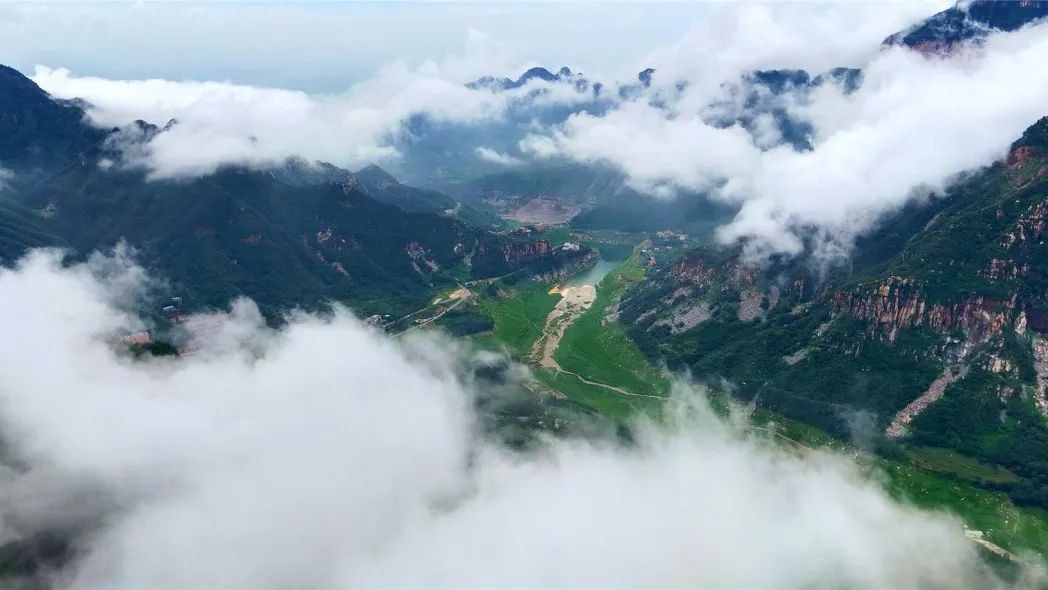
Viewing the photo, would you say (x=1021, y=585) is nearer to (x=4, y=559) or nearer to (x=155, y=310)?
(x=4, y=559)

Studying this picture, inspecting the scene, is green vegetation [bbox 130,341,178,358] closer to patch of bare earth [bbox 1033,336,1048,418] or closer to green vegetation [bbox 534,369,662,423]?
green vegetation [bbox 534,369,662,423]

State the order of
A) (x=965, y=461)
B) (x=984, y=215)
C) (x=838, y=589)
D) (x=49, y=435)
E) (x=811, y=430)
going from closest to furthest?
(x=49, y=435) < (x=838, y=589) < (x=965, y=461) < (x=811, y=430) < (x=984, y=215)

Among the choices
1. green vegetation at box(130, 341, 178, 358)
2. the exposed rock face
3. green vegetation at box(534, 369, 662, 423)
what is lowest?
green vegetation at box(534, 369, 662, 423)

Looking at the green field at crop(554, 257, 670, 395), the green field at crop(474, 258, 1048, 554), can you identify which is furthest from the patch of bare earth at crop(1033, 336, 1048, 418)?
the green field at crop(554, 257, 670, 395)

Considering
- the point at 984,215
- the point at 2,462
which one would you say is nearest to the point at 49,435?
the point at 2,462

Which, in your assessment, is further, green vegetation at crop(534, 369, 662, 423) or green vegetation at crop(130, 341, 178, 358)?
green vegetation at crop(534, 369, 662, 423)

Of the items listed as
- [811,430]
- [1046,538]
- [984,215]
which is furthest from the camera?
[984,215]

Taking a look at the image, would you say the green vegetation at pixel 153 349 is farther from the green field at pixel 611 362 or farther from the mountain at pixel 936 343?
the mountain at pixel 936 343
